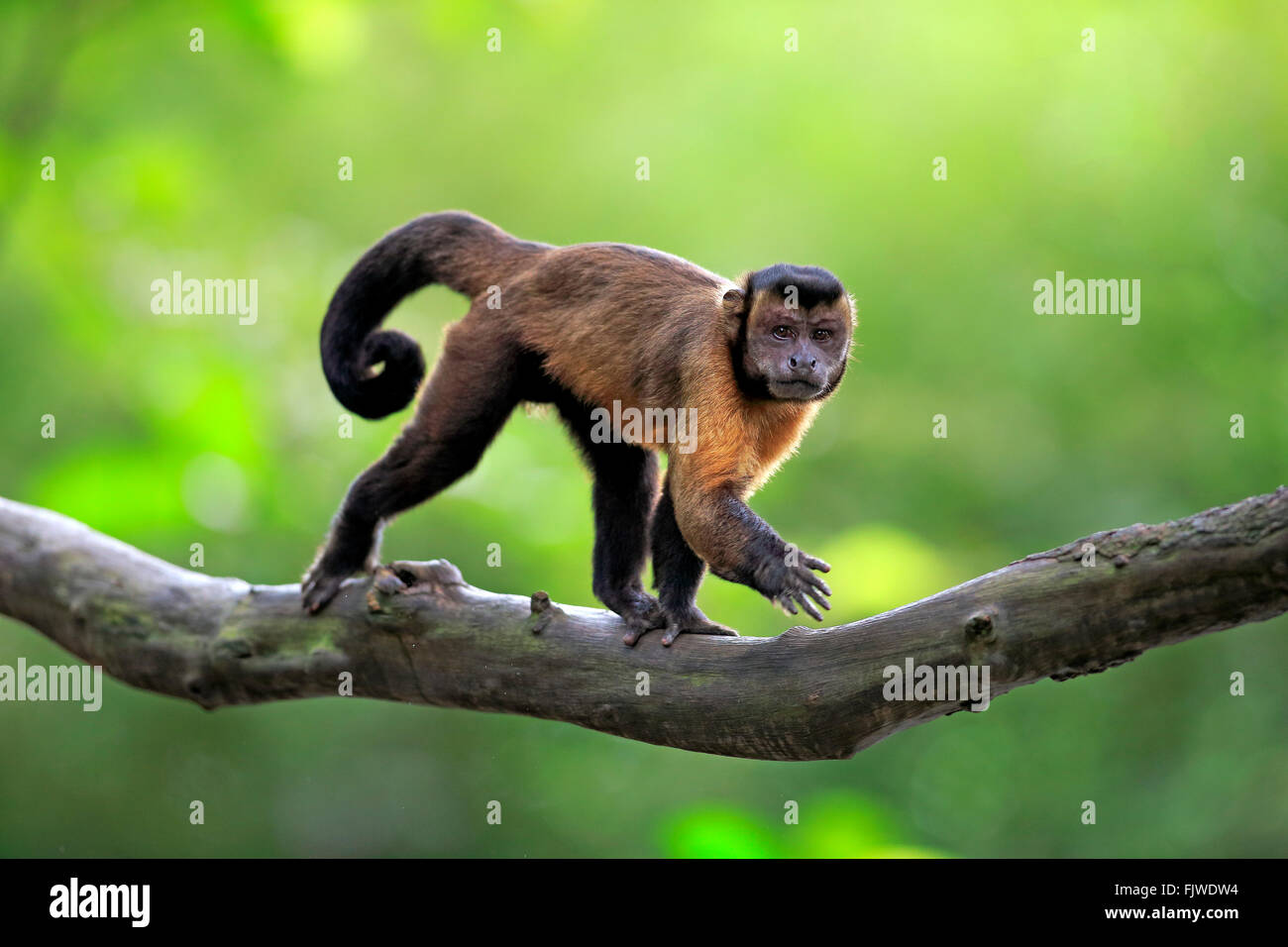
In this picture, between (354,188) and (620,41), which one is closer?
(354,188)

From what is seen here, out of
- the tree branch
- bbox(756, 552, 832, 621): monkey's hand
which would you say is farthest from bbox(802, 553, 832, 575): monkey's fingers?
the tree branch

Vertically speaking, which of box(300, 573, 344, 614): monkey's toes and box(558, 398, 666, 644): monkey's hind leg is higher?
box(558, 398, 666, 644): monkey's hind leg

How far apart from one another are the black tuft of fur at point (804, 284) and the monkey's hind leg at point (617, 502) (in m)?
1.33

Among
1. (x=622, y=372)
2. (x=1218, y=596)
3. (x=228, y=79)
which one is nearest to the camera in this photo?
(x=1218, y=596)

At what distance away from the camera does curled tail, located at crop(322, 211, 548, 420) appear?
6664mm

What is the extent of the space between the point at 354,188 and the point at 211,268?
345 cm

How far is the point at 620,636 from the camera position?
18.6 ft

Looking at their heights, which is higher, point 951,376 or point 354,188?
point 354,188

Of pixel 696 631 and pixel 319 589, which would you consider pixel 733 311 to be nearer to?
pixel 696 631

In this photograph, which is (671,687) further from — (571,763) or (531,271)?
(571,763)

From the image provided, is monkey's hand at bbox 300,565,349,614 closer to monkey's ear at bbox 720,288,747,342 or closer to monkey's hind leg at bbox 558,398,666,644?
monkey's hind leg at bbox 558,398,666,644

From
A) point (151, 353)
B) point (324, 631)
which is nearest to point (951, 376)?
point (151, 353)

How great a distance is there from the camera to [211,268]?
11391 mm

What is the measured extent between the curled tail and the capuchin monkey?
11mm
